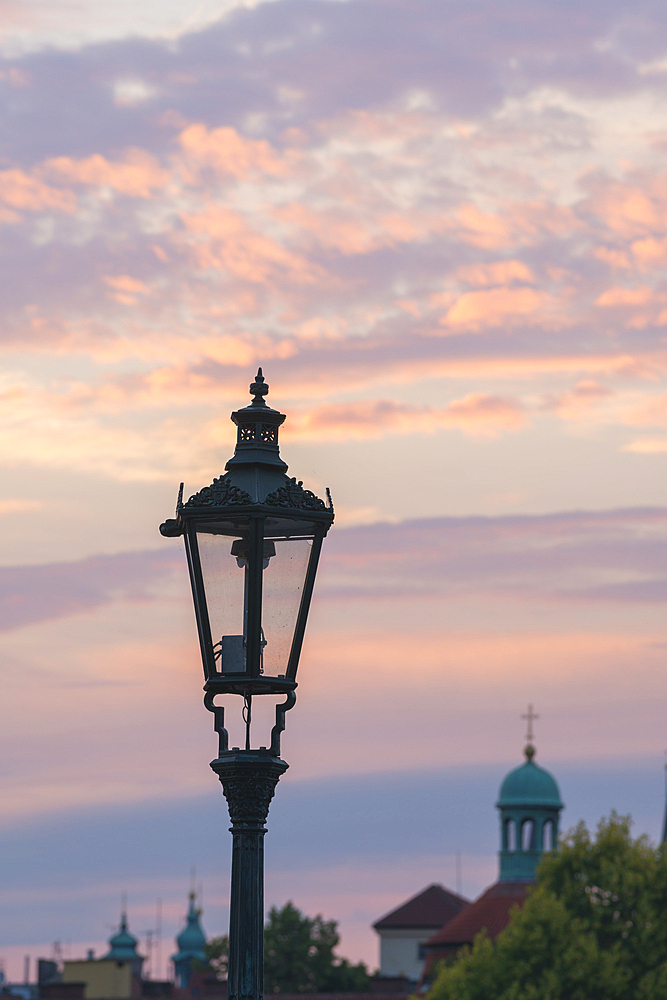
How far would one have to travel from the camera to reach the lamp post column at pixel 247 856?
418 inches

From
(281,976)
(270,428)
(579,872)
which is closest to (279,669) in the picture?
(270,428)

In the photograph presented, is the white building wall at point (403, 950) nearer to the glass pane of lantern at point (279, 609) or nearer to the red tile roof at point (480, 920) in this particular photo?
the red tile roof at point (480, 920)

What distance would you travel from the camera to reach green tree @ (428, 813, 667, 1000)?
2613 inches

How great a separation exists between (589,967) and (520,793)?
5971 cm

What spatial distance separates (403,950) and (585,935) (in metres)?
108

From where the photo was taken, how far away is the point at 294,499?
11.0 metres

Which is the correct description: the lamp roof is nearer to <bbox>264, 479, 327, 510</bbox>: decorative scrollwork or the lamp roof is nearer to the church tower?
<bbox>264, 479, 327, 510</bbox>: decorative scrollwork

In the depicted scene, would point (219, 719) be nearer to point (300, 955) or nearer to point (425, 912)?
point (300, 955)

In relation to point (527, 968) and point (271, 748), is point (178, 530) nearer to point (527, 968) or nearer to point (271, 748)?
point (271, 748)

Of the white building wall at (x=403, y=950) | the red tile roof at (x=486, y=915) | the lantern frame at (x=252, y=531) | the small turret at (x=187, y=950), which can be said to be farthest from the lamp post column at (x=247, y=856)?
the small turret at (x=187, y=950)

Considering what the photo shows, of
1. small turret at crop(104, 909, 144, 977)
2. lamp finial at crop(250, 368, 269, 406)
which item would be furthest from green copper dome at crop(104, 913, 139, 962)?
lamp finial at crop(250, 368, 269, 406)

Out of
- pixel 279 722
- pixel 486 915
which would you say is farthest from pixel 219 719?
pixel 486 915

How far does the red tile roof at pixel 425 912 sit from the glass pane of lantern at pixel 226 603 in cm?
16400

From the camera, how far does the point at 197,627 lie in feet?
35.8
